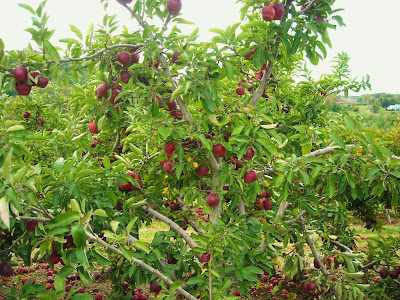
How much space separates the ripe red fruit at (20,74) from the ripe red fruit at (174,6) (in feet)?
2.68

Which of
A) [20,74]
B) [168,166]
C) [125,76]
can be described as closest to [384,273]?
[168,166]

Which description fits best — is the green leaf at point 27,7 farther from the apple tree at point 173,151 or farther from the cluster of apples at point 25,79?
the cluster of apples at point 25,79

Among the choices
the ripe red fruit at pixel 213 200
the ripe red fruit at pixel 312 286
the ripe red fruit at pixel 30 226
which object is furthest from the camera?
the ripe red fruit at pixel 312 286

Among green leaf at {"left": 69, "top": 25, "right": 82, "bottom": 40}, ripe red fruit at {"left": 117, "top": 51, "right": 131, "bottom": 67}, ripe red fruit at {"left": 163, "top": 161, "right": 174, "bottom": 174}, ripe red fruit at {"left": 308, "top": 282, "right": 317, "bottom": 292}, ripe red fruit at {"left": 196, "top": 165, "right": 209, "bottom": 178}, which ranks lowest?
ripe red fruit at {"left": 308, "top": 282, "right": 317, "bottom": 292}

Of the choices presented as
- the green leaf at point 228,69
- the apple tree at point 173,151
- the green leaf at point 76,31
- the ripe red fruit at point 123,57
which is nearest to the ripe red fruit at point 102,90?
the apple tree at point 173,151

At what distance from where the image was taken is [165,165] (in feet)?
7.43

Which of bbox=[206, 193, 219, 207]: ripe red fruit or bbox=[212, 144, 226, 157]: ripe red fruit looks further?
bbox=[206, 193, 219, 207]: ripe red fruit

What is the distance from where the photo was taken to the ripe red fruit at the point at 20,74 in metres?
1.72

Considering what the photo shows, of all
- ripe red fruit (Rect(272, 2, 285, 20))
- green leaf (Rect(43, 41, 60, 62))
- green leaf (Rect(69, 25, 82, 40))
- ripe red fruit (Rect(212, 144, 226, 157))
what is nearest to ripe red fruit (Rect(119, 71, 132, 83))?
green leaf (Rect(69, 25, 82, 40))

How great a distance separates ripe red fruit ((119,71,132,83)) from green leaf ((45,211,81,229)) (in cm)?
98

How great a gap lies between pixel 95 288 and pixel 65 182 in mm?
2685

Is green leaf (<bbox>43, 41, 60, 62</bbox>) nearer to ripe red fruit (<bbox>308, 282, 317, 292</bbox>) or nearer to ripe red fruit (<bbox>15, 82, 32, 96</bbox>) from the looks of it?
ripe red fruit (<bbox>15, 82, 32, 96</bbox>)

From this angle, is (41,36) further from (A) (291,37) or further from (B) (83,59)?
(A) (291,37)

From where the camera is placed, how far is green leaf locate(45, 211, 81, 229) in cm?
137
